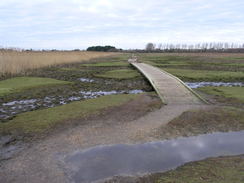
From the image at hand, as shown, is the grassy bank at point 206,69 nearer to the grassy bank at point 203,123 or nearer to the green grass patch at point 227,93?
the green grass patch at point 227,93

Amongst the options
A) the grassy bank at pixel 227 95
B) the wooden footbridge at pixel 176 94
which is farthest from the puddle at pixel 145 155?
the grassy bank at pixel 227 95

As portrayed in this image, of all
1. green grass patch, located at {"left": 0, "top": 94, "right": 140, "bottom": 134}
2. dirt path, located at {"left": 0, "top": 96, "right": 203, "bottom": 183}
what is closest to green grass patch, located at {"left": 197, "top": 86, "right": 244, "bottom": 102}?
dirt path, located at {"left": 0, "top": 96, "right": 203, "bottom": 183}

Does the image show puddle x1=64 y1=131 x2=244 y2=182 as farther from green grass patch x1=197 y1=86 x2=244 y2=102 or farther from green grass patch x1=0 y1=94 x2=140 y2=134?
green grass patch x1=197 y1=86 x2=244 y2=102

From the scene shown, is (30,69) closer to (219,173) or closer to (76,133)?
(76,133)

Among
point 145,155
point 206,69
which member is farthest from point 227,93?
point 206,69

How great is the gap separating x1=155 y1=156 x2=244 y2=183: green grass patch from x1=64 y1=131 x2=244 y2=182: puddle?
246 mm

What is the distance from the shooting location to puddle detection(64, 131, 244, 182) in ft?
12.6

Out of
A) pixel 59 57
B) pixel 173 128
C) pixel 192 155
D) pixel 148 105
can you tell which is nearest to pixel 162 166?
pixel 192 155

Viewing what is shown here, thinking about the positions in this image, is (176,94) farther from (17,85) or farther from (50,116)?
(17,85)

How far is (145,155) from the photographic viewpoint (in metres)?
4.39

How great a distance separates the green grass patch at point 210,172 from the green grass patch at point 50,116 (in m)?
3.42

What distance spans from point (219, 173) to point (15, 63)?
1640 cm

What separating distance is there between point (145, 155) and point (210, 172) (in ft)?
4.01

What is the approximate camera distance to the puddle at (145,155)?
3832 millimetres
